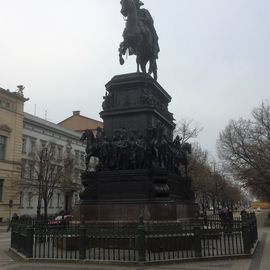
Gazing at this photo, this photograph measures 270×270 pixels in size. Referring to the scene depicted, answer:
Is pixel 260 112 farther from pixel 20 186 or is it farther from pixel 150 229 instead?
pixel 150 229

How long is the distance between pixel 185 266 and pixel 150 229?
164 cm

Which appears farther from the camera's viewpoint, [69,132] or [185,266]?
[69,132]

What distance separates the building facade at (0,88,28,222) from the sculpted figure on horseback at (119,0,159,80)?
3514 centimetres

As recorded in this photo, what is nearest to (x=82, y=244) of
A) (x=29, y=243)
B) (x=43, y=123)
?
(x=29, y=243)

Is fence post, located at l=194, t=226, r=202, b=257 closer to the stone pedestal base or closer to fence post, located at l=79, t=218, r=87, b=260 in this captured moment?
the stone pedestal base

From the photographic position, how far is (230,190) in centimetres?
9494

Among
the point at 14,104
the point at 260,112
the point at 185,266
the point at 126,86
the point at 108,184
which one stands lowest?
the point at 185,266

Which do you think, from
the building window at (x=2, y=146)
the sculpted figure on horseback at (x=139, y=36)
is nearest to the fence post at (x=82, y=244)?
the sculpted figure on horseback at (x=139, y=36)

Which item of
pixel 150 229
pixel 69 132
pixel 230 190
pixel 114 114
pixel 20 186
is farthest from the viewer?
pixel 230 190

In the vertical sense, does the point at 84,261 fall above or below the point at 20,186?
below

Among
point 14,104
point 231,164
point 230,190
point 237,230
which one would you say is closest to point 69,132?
point 14,104

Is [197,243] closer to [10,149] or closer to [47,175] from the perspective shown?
[47,175]

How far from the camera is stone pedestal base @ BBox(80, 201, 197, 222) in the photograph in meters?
16.0

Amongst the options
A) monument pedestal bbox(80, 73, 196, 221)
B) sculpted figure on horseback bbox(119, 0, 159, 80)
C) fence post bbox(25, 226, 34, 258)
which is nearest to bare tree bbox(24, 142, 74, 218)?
sculpted figure on horseback bbox(119, 0, 159, 80)
